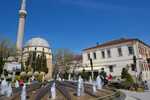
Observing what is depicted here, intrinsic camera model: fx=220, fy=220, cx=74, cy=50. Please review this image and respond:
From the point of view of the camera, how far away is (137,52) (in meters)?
44.2

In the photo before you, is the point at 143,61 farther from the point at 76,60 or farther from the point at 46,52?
the point at 46,52

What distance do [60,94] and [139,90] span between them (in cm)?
1385

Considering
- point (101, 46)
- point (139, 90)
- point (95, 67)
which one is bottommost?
point (139, 90)

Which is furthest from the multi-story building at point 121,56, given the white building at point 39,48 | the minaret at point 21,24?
the white building at point 39,48

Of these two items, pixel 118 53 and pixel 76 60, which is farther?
pixel 76 60

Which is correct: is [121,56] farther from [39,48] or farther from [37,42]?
[37,42]

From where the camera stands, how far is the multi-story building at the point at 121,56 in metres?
44.7

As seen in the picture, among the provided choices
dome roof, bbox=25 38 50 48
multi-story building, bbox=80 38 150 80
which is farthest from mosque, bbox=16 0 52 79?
multi-story building, bbox=80 38 150 80

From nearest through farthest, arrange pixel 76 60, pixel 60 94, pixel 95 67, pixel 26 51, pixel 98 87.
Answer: pixel 60 94 → pixel 98 87 → pixel 95 67 → pixel 76 60 → pixel 26 51

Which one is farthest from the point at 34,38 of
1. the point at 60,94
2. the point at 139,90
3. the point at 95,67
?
the point at 60,94

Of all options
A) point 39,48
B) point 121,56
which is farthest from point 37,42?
point 121,56

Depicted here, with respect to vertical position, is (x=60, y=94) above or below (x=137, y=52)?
below

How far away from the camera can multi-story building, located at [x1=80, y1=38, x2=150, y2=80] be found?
147 feet

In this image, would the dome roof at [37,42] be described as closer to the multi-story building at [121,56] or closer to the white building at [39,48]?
the white building at [39,48]
